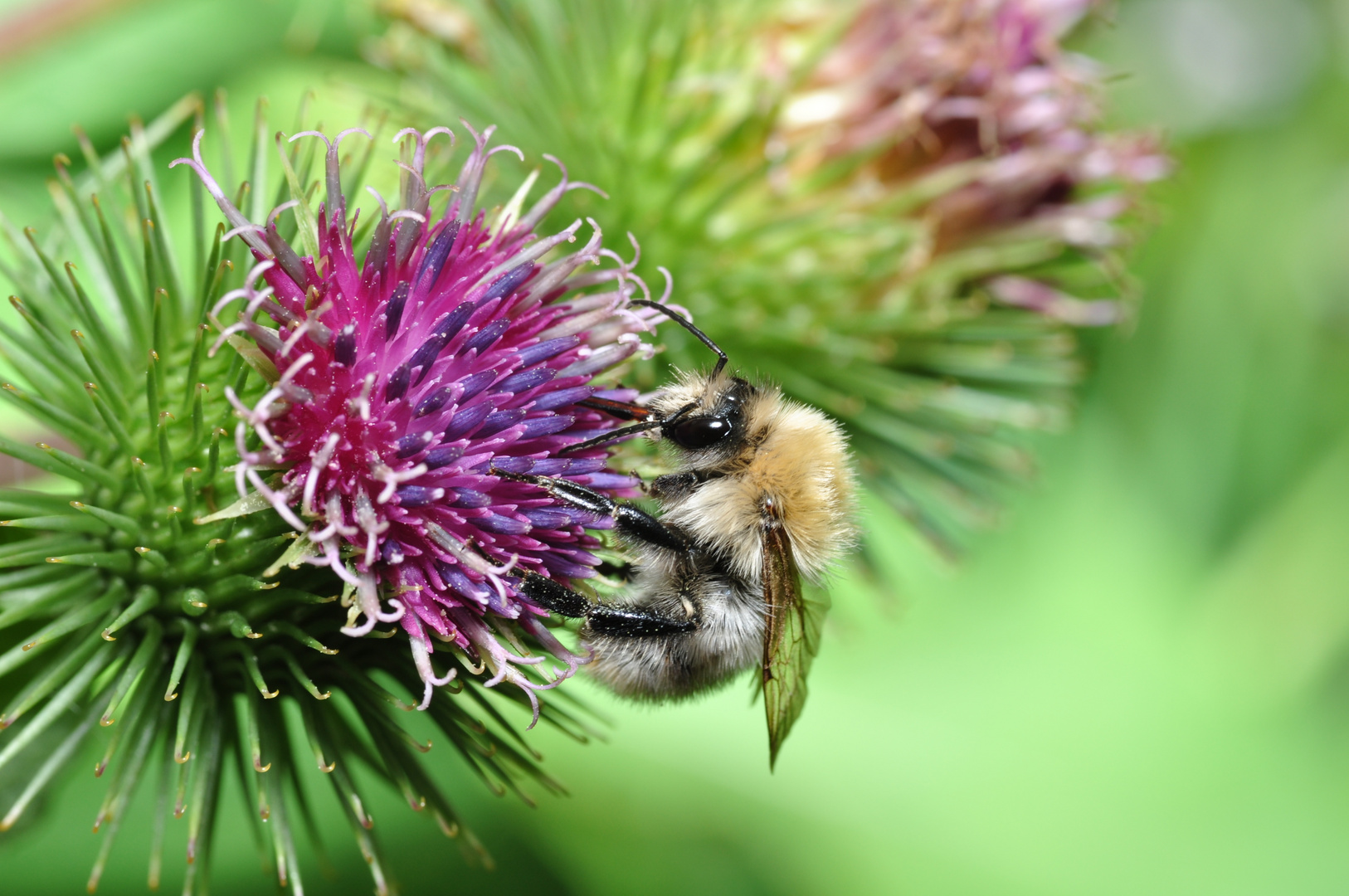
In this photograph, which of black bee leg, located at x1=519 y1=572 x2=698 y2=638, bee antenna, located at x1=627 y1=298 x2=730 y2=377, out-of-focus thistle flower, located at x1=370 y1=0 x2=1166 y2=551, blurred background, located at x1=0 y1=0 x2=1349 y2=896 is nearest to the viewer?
black bee leg, located at x1=519 y1=572 x2=698 y2=638

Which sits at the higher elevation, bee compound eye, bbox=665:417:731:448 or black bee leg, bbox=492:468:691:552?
bee compound eye, bbox=665:417:731:448

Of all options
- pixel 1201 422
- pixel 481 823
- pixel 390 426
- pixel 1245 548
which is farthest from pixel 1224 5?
pixel 390 426

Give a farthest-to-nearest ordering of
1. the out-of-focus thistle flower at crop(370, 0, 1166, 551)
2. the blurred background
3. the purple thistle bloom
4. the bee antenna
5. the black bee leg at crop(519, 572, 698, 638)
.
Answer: the blurred background → the out-of-focus thistle flower at crop(370, 0, 1166, 551) → the bee antenna → the black bee leg at crop(519, 572, 698, 638) → the purple thistle bloom

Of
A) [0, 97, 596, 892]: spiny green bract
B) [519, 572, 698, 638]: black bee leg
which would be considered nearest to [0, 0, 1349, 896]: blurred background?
[0, 97, 596, 892]: spiny green bract

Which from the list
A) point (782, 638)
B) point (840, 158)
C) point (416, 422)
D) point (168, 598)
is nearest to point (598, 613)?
→ point (782, 638)

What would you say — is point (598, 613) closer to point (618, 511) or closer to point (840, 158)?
point (618, 511)

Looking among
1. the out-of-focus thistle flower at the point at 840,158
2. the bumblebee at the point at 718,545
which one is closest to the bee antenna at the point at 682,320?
the bumblebee at the point at 718,545

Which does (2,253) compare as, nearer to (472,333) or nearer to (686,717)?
(472,333)

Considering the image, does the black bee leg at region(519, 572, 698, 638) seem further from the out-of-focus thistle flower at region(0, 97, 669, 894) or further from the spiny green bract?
the spiny green bract
